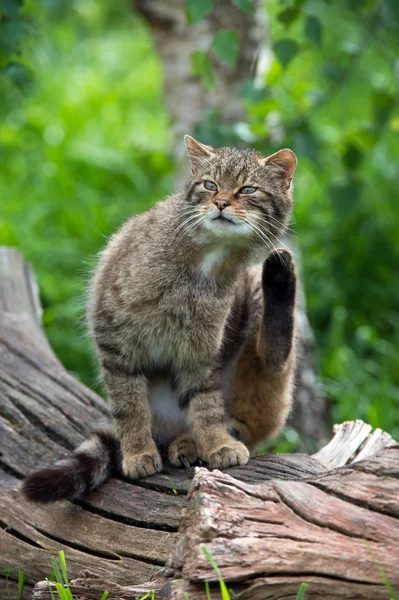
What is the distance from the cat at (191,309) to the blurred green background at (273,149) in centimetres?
72

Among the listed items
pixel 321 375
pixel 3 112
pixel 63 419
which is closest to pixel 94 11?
pixel 3 112

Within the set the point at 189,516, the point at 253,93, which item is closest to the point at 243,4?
the point at 253,93

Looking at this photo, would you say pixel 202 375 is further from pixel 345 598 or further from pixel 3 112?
pixel 3 112

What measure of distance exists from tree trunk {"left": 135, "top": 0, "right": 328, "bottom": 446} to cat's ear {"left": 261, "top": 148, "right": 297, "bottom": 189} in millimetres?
1772

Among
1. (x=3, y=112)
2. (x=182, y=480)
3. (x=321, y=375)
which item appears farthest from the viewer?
(x=3, y=112)

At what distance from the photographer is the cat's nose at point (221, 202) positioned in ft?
11.1

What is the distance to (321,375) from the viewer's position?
611cm

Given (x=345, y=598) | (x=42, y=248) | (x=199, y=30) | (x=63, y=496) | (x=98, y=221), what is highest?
(x=199, y=30)

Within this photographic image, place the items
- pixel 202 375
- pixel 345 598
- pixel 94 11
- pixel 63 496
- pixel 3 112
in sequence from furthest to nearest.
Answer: pixel 94 11, pixel 3 112, pixel 202 375, pixel 63 496, pixel 345 598

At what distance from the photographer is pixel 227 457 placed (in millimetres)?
3449

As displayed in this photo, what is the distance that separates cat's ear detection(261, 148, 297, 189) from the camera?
3.63 m

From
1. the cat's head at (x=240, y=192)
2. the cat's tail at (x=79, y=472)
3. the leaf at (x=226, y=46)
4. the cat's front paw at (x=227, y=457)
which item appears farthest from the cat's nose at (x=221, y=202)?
the cat's tail at (x=79, y=472)

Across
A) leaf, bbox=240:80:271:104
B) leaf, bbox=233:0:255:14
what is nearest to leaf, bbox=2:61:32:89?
leaf, bbox=233:0:255:14

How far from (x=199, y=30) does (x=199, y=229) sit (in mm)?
3109
